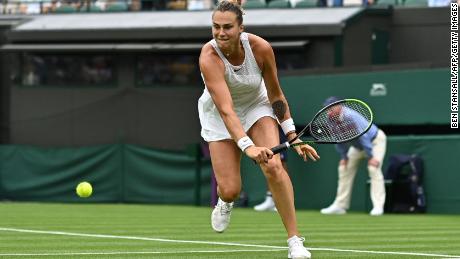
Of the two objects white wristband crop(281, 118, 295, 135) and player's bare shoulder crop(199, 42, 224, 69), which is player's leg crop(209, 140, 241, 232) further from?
player's bare shoulder crop(199, 42, 224, 69)

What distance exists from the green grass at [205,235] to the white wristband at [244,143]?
1.12m

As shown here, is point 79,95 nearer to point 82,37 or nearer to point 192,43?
point 82,37

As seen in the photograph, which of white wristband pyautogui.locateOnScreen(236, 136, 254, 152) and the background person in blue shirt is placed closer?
white wristband pyautogui.locateOnScreen(236, 136, 254, 152)

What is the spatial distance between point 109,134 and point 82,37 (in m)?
2.34

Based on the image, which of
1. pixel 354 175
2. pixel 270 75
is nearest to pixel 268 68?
pixel 270 75

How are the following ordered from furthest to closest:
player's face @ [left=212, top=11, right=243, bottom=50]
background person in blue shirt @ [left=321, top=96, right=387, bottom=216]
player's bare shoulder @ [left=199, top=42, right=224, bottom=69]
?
background person in blue shirt @ [left=321, top=96, right=387, bottom=216], player's bare shoulder @ [left=199, top=42, right=224, bottom=69], player's face @ [left=212, top=11, right=243, bottom=50]

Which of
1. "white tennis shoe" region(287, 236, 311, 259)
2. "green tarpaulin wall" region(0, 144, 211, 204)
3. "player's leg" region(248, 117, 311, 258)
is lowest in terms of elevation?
"green tarpaulin wall" region(0, 144, 211, 204)

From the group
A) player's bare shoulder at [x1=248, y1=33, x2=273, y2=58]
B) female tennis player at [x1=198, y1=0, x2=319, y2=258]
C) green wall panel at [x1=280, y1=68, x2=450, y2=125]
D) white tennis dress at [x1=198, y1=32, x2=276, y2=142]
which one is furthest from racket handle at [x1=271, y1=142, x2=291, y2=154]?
green wall panel at [x1=280, y1=68, x2=450, y2=125]

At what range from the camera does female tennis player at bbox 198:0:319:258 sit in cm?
902

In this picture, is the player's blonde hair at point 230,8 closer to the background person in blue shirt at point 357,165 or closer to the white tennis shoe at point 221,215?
the white tennis shoe at point 221,215

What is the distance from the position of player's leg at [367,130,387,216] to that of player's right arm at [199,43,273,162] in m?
9.92

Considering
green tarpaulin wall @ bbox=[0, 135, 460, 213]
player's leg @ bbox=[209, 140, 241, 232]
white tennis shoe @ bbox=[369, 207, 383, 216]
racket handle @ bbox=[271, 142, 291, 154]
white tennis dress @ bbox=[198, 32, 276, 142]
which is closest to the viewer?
racket handle @ bbox=[271, 142, 291, 154]

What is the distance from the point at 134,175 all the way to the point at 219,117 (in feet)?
49.0

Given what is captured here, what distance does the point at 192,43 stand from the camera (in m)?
26.5
